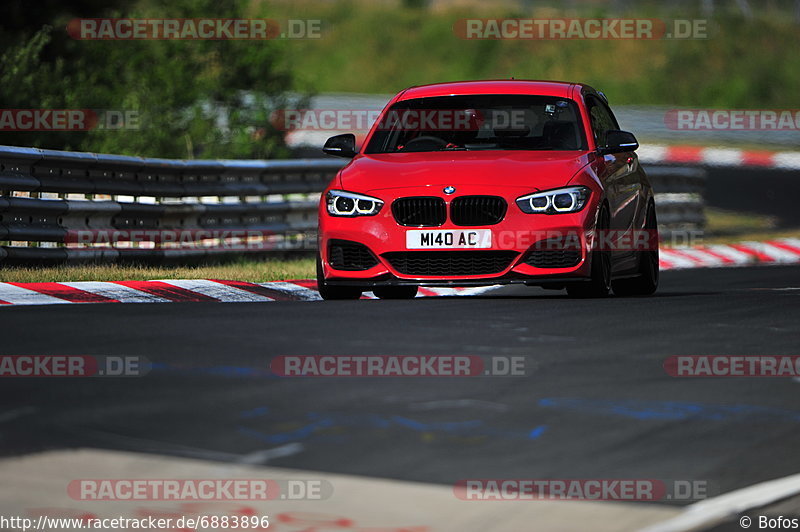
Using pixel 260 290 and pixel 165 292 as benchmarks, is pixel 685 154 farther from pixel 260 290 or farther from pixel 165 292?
pixel 165 292

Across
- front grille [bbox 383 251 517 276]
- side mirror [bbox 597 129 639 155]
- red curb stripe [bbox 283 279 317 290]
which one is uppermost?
side mirror [bbox 597 129 639 155]

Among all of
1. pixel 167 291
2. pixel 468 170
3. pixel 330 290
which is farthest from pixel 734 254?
pixel 167 291

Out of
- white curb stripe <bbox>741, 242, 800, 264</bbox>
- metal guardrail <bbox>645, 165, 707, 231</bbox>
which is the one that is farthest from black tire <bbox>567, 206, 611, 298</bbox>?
metal guardrail <bbox>645, 165, 707, 231</bbox>

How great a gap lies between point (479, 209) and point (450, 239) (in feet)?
0.96

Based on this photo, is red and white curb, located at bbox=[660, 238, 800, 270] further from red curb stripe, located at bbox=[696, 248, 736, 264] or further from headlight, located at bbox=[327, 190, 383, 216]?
headlight, located at bbox=[327, 190, 383, 216]

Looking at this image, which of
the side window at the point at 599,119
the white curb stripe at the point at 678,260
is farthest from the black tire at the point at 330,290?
the white curb stripe at the point at 678,260

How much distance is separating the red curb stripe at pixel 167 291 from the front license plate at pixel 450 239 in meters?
1.57

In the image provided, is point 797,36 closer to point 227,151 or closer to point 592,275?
point 227,151

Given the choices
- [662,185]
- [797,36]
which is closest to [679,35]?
[797,36]

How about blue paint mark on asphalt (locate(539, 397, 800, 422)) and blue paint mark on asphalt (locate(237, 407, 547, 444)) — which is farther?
Result: blue paint mark on asphalt (locate(539, 397, 800, 422))

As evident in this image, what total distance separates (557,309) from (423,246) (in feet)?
3.94

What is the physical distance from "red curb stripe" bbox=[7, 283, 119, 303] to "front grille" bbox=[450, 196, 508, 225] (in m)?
2.38

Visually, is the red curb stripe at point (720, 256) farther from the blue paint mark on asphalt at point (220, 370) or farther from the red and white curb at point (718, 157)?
the blue paint mark on asphalt at point (220, 370)

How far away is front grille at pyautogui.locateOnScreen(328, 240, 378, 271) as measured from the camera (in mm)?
11633
